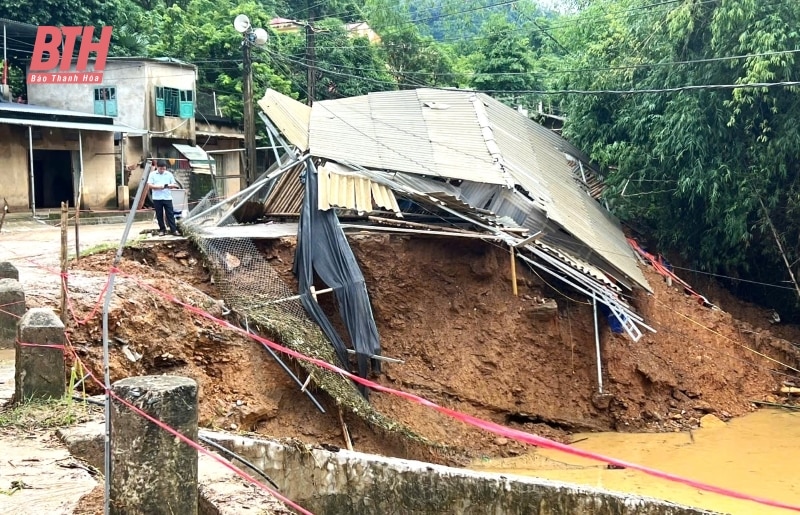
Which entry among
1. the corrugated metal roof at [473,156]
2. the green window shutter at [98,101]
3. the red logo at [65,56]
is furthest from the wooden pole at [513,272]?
the green window shutter at [98,101]

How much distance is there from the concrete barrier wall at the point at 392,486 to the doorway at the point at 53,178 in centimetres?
1899

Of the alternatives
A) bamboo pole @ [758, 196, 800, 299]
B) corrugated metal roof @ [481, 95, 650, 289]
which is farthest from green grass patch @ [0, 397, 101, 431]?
bamboo pole @ [758, 196, 800, 299]

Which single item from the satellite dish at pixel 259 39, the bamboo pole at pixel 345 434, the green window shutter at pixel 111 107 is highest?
the satellite dish at pixel 259 39

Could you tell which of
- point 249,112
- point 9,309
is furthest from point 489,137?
point 9,309

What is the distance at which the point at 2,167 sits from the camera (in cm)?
1922

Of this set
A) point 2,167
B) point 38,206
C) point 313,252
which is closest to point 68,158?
point 38,206

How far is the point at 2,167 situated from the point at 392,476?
1764cm

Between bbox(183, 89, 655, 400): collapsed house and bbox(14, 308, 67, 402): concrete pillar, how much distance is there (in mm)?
4196

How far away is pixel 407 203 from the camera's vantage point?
11.4 metres

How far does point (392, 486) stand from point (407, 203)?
6.32m

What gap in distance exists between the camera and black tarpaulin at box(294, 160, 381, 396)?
9.42m

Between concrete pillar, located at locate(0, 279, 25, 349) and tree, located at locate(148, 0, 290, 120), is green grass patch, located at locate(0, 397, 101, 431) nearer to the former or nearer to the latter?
concrete pillar, located at locate(0, 279, 25, 349)

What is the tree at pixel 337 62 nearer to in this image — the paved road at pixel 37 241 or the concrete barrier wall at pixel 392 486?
the paved road at pixel 37 241

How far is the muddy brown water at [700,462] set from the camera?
8.31 metres
